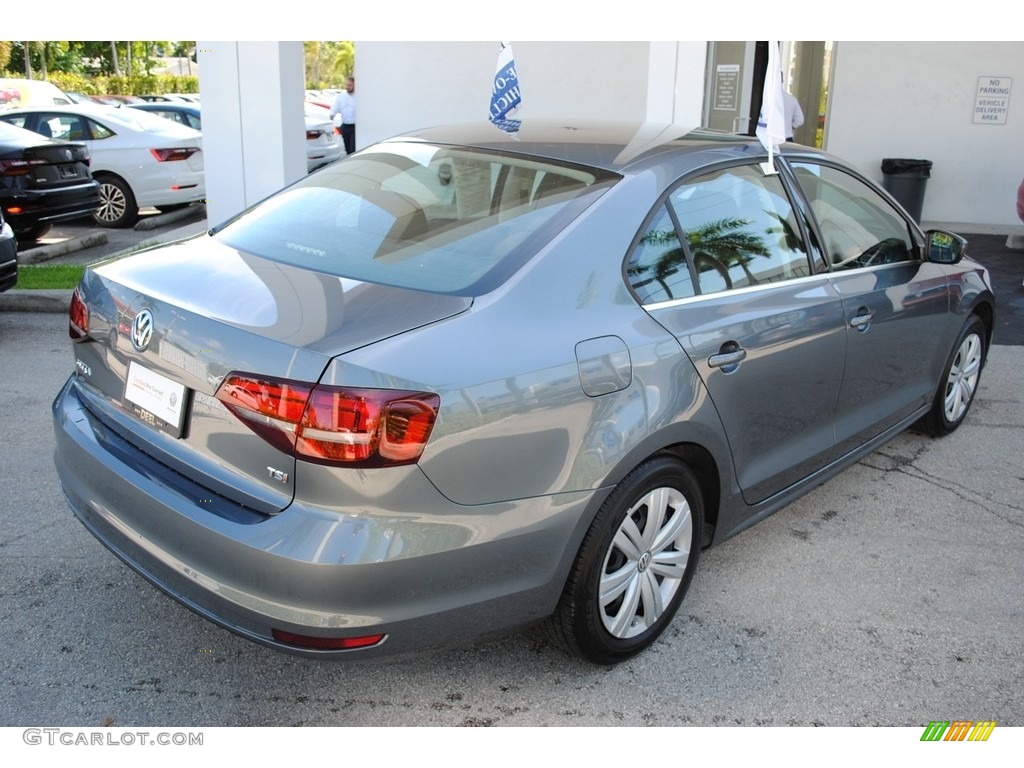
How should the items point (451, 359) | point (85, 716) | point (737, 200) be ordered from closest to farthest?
point (451, 359)
point (85, 716)
point (737, 200)

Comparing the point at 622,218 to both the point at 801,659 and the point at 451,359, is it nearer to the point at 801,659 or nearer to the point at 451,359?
the point at 451,359

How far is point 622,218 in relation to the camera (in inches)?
119

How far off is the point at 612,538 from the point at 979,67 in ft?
36.7

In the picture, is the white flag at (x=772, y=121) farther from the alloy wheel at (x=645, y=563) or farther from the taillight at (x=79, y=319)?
the taillight at (x=79, y=319)

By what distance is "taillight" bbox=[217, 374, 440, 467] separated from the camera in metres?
2.33

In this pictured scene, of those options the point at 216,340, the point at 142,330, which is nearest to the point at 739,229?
the point at 216,340

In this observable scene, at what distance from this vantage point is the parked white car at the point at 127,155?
11.9 metres

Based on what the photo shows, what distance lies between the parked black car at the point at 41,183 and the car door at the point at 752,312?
8121 mm

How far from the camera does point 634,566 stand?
3.02 meters

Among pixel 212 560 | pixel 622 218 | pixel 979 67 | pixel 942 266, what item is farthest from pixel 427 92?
pixel 212 560

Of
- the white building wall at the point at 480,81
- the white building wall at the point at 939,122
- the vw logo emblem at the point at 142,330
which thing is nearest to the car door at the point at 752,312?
the vw logo emblem at the point at 142,330

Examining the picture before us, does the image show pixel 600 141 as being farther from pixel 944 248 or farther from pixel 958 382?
pixel 958 382

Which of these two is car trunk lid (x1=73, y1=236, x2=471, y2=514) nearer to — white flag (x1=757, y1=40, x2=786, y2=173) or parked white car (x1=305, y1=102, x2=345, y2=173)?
white flag (x1=757, y1=40, x2=786, y2=173)

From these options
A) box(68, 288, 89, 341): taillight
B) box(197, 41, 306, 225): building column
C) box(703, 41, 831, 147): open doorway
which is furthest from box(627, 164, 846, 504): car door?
box(197, 41, 306, 225): building column
